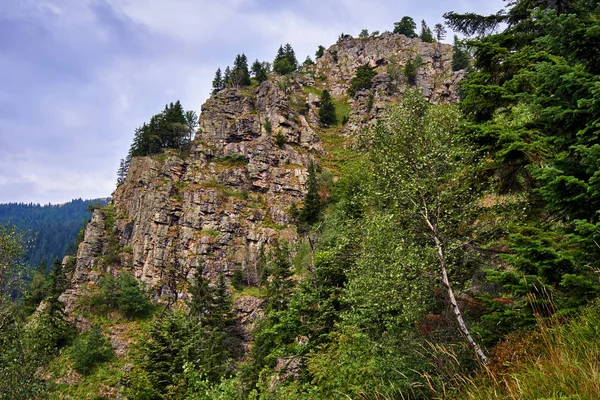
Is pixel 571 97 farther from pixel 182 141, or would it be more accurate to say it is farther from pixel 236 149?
pixel 182 141

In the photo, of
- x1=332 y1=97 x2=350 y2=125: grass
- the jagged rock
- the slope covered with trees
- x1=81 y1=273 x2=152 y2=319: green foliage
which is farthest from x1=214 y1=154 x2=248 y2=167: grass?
the slope covered with trees

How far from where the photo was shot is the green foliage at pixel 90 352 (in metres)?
42.1

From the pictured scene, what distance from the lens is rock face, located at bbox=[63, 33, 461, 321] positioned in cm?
6059

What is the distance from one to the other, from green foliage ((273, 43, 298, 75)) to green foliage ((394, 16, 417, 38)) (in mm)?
40141

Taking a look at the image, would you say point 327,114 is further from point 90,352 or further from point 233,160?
point 90,352

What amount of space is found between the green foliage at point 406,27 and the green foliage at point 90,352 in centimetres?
12763

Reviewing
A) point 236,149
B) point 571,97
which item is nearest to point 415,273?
point 571,97

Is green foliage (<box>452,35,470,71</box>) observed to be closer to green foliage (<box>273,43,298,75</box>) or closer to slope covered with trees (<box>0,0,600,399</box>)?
green foliage (<box>273,43,298,75</box>)

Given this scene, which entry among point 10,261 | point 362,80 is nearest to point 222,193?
point 10,261

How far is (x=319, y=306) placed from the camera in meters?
16.0

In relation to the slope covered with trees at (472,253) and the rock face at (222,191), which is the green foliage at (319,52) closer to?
the rock face at (222,191)

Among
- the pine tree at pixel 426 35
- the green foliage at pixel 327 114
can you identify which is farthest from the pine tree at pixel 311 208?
the pine tree at pixel 426 35

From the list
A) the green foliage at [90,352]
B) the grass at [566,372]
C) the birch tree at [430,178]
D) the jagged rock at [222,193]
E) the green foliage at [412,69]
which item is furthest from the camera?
the green foliage at [412,69]

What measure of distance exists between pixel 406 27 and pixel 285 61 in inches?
1928
